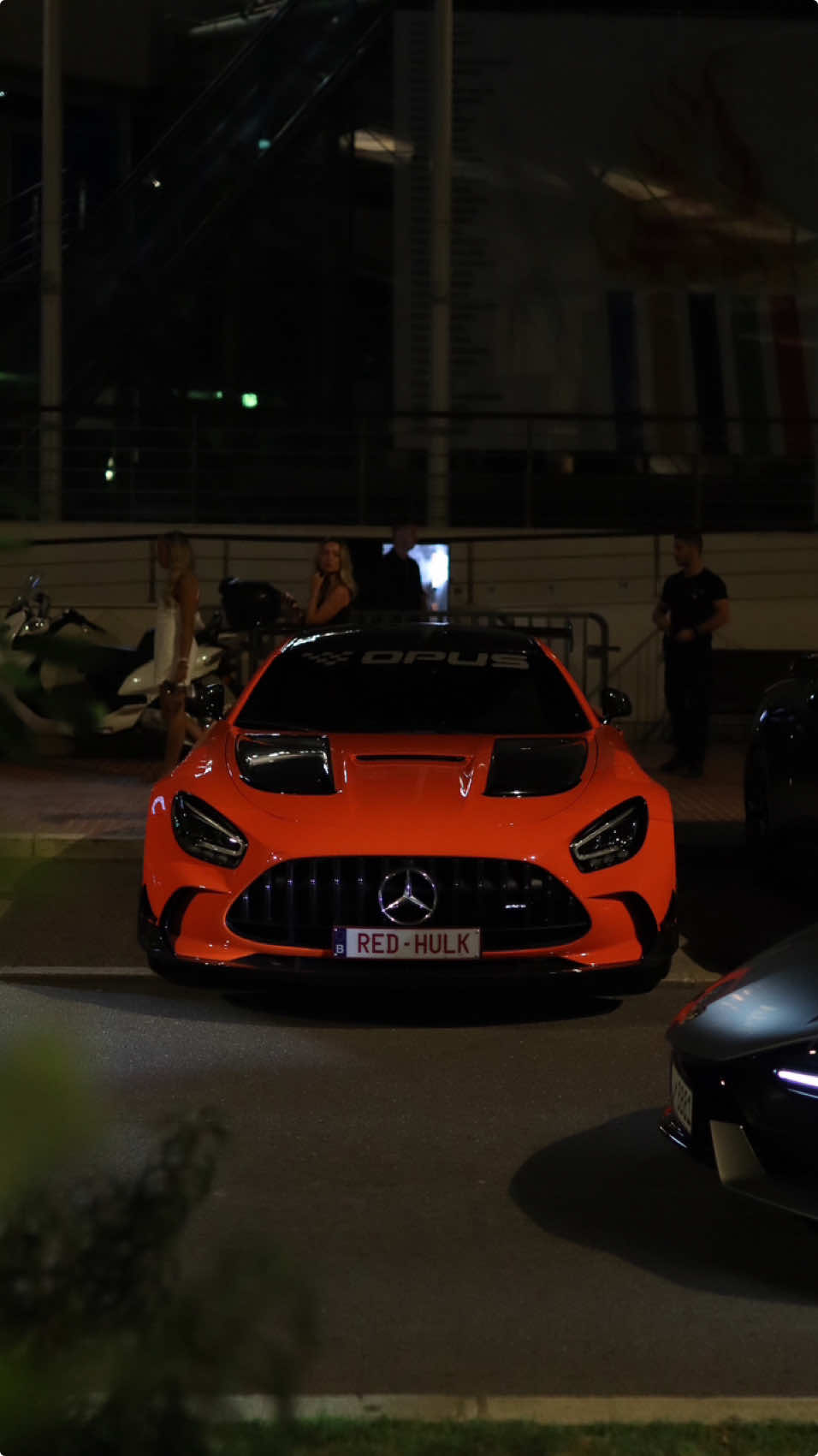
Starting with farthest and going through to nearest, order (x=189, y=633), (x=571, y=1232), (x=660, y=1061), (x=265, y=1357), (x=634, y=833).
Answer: (x=189, y=633)
(x=634, y=833)
(x=660, y=1061)
(x=571, y=1232)
(x=265, y=1357)

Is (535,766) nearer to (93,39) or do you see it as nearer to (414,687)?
(414,687)

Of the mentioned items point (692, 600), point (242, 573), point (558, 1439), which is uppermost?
point (242, 573)

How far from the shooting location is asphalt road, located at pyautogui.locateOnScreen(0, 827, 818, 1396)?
4.19 m

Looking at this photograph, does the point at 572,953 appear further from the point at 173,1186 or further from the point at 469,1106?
the point at 173,1186

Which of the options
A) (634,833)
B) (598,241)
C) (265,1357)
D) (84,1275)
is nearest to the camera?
(265,1357)

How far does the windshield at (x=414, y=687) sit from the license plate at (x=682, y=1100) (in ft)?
11.5

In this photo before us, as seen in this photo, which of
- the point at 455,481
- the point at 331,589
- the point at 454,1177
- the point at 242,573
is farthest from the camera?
the point at 455,481

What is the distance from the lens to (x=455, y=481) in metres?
24.0

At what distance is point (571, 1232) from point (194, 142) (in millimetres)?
22751

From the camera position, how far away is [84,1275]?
91.7 inches

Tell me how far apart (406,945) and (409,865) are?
0.28 meters

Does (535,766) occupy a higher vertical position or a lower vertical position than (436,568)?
lower

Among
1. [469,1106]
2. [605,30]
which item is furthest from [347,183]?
[469,1106]

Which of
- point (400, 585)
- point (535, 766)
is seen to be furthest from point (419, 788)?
point (400, 585)
